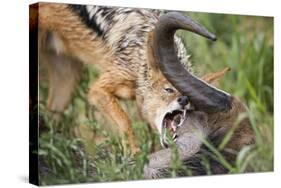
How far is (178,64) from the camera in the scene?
22.6ft

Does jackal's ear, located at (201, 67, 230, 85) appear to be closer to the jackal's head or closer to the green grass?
the green grass

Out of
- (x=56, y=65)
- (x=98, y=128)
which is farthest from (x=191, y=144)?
(x=56, y=65)

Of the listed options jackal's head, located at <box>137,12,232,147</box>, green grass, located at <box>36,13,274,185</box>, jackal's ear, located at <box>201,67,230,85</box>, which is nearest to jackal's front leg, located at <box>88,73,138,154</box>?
green grass, located at <box>36,13,274,185</box>

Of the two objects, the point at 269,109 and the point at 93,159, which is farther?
the point at 269,109

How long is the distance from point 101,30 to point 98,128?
84cm

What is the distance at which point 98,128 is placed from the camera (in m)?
6.62

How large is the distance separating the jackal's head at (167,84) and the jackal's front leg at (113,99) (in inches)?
6.7

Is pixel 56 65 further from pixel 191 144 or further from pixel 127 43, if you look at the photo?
pixel 191 144

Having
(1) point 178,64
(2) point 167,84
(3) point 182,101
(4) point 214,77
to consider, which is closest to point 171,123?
(3) point 182,101

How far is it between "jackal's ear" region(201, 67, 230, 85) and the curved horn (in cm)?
10

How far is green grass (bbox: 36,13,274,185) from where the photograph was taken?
254 inches

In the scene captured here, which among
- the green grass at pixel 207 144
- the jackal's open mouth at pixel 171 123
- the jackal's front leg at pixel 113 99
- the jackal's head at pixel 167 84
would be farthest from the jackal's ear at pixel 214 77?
the jackal's front leg at pixel 113 99

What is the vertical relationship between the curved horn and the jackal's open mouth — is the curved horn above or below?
above

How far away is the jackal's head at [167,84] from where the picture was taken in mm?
6785
